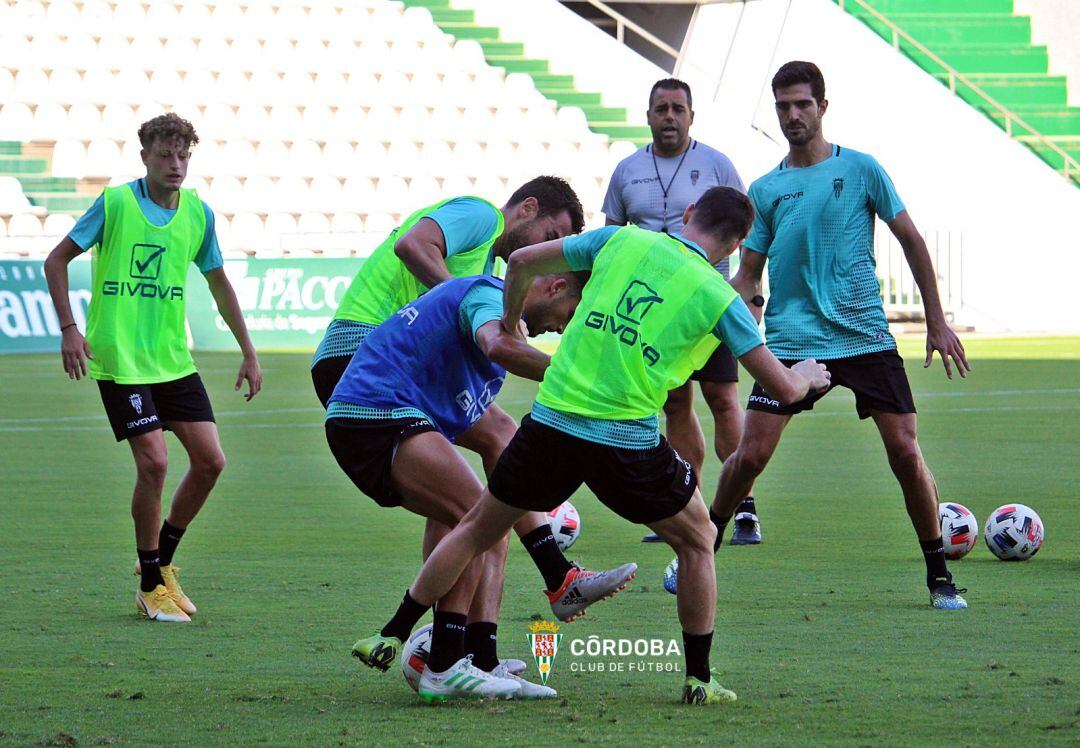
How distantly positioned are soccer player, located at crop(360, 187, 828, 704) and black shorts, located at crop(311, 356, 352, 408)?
4.22ft

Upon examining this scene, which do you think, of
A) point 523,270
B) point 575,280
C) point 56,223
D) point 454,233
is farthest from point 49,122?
point 523,270

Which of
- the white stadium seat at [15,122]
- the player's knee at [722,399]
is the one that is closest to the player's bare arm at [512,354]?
the player's knee at [722,399]

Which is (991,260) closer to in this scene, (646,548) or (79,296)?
(79,296)

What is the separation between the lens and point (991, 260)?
33000 millimetres

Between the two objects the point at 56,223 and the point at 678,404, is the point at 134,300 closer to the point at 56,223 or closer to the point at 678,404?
the point at 678,404

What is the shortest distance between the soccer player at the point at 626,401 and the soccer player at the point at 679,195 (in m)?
3.82

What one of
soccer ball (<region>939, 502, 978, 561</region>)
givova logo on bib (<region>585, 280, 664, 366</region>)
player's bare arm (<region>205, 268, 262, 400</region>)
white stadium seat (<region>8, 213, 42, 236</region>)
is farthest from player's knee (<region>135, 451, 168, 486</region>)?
white stadium seat (<region>8, 213, 42, 236</region>)

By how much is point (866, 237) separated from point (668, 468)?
261 centimetres

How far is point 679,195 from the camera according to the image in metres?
9.18

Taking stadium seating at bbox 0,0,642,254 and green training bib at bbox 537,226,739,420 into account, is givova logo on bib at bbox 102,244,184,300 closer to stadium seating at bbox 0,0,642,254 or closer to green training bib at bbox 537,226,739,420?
green training bib at bbox 537,226,739,420

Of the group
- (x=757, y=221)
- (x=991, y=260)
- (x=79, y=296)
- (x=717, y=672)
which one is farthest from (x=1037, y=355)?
(x=717, y=672)

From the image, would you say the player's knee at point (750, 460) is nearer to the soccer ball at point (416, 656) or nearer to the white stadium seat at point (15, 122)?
the soccer ball at point (416, 656)

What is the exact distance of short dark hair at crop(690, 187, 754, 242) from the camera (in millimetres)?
5145

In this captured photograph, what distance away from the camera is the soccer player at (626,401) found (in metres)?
4.91
